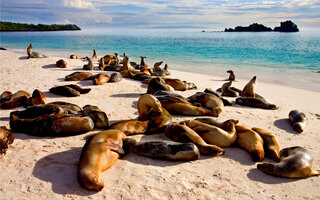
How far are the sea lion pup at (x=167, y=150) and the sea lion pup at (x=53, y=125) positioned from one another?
975 millimetres

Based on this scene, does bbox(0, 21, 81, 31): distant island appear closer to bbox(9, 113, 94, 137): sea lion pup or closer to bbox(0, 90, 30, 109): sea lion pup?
bbox(0, 90, 30, 109): sea lion pup

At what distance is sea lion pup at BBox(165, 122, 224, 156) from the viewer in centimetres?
383

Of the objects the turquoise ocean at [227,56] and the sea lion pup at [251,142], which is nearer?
the sea lion pup at [251,142]

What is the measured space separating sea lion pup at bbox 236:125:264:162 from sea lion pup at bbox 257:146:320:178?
0.99 ft

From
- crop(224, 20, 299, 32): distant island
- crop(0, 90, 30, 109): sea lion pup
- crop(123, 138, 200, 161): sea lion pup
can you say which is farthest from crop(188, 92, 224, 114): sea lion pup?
crop(224, 20, 299, 32): distant island

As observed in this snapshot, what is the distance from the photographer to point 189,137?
3.97m

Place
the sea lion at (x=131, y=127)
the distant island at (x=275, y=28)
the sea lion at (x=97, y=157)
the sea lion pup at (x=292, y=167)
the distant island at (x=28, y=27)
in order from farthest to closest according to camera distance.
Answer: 1. the distant island at (x=275, y=28)
2. the distant island at (x=28, y=27)
3. the sea lion at (x=131, y=127)
4. the sea lion pup at (x=292, y=167)
5. the sea lion at (x=97, y=157)

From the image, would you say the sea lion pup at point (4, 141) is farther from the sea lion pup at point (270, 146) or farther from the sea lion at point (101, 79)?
the sea lion at point (101, 79)

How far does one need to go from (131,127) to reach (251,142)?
1.95 metres

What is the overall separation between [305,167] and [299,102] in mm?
4647

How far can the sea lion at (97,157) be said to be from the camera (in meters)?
2.88

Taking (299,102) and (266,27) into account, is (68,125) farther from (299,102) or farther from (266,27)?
(266,27)

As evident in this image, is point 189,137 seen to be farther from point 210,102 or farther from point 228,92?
point 228,92

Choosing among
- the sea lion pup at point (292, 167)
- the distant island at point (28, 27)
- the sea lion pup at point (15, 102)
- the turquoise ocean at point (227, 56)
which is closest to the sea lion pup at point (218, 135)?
the sea lion pup at point (292, 167)
